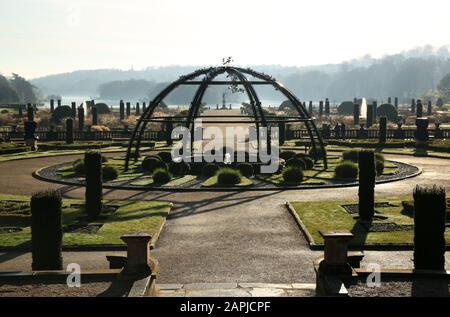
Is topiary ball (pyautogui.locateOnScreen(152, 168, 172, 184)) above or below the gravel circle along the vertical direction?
above

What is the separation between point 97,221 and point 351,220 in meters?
9.10

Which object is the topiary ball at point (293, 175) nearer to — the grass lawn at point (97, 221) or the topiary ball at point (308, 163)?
the topiary ball at point (308, 163)

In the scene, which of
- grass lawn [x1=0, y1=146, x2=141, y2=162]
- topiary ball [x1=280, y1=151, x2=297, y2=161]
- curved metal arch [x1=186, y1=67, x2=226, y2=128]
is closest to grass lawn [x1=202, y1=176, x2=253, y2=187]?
curved metal arch [x1=186, y1=67, x2=226, y2=128]

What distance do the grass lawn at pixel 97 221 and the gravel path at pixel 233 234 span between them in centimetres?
80

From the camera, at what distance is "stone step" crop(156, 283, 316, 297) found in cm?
Answer: 1288

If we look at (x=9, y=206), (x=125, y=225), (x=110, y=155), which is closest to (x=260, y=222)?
(x=125, y=225)

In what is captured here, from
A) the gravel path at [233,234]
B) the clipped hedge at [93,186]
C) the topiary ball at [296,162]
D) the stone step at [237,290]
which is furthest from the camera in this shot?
the topiary ball at [296,162]

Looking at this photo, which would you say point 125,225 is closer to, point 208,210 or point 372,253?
point 208,210

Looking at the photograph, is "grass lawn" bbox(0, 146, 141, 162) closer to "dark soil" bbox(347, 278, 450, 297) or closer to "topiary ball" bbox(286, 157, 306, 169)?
"topiary ball" bbox(286, 157, 306, 169)

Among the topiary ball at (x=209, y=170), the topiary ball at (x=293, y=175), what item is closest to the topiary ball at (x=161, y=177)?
the topiary ball at (x=209, y=170)

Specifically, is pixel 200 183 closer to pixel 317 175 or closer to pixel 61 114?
pixel 317 175

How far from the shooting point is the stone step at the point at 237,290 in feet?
42.3

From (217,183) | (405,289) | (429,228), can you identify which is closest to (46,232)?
(405,289)

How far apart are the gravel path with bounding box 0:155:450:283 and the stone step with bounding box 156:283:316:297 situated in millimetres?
510
